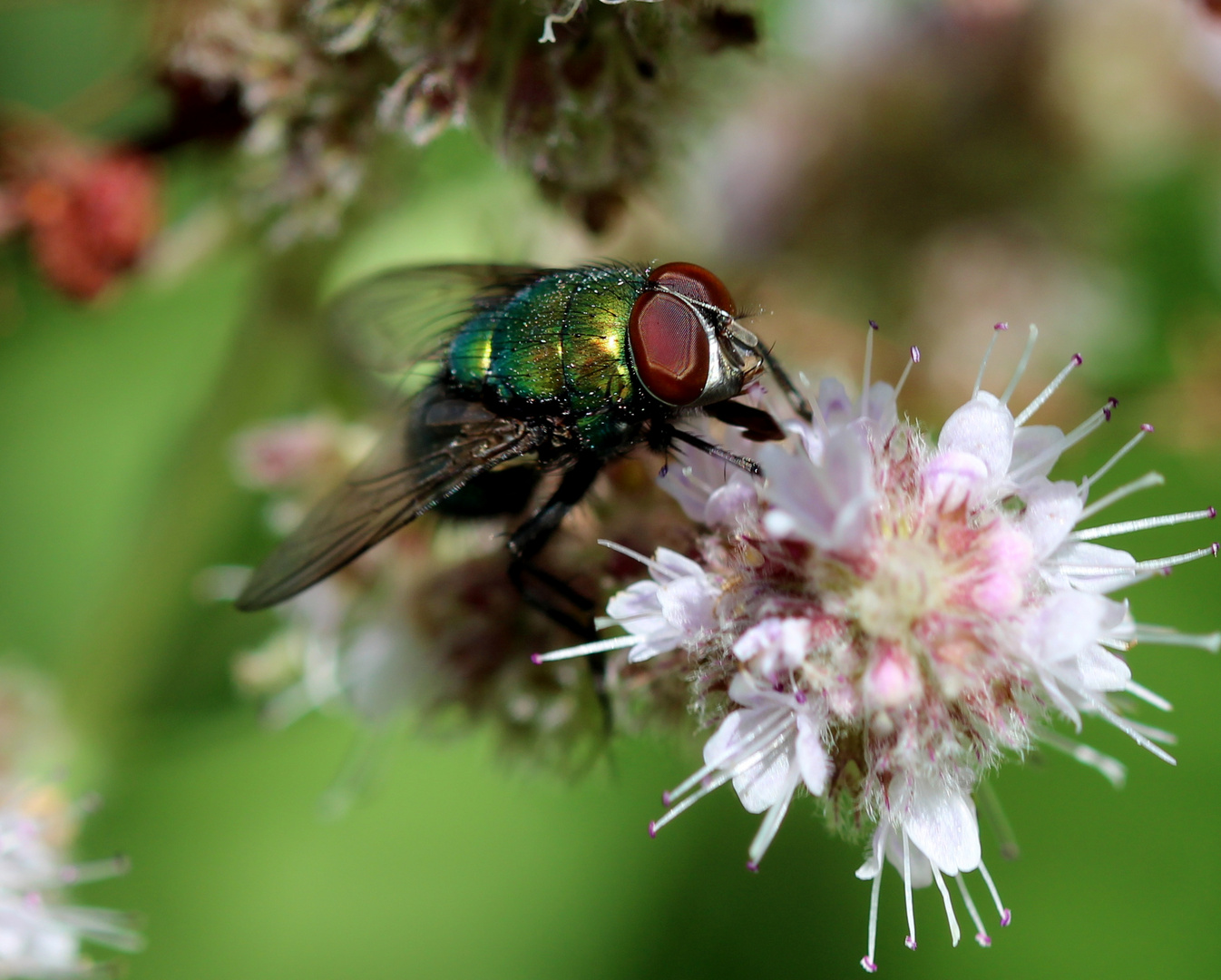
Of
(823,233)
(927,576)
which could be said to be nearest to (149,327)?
(823,233)

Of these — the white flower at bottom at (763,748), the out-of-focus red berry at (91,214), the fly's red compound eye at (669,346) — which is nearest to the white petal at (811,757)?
the white flower at bottom at (763,748)

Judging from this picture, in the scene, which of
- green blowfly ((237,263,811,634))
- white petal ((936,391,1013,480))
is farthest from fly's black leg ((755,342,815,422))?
white petal ((936,391,1013,480))

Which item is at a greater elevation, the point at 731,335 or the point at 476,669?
the point at 731,335

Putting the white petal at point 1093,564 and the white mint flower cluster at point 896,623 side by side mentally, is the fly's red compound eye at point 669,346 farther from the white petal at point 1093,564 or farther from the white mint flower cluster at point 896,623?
the white petal at point 1093,564

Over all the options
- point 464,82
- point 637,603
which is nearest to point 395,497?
point 637,603

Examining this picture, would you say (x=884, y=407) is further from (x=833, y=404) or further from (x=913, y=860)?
(x=913, y=860)

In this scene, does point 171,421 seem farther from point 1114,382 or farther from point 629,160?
point 1114,382
